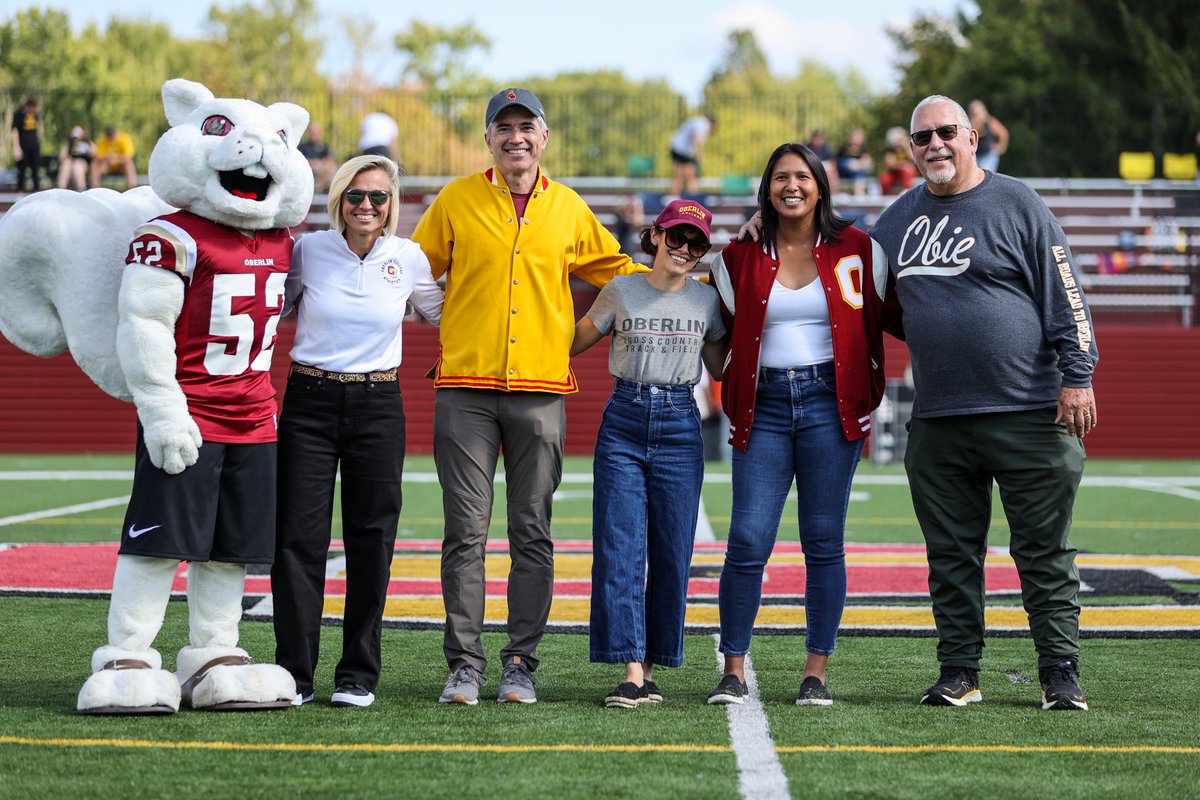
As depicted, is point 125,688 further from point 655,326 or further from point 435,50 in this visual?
point 435,50

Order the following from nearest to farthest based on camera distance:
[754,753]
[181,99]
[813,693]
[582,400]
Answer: [754,753] → [813,693] → [181,99] → [582,400]

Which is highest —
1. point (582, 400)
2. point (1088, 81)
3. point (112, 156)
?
point (1088, 81)

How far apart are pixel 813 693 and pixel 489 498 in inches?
48.1

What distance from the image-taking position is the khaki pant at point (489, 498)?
4.96 m

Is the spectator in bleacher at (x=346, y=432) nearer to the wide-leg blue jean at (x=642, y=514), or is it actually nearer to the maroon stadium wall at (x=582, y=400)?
the wide-leg blue jean at (x=642, y=514)

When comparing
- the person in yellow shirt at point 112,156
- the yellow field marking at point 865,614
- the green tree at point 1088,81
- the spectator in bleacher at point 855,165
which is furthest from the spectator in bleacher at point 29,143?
the yellow field marking at point 865,614

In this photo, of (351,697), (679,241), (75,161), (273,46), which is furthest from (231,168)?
(273,46)

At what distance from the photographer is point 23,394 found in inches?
790

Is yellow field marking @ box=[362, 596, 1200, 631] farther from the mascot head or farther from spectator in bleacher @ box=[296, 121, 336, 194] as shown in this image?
spectator in bleacher @ box=[296, 121, 336, 194]

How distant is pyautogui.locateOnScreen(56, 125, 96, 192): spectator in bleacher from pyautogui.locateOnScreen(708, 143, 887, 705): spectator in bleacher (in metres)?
19.3

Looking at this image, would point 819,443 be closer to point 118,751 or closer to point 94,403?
point 118,751

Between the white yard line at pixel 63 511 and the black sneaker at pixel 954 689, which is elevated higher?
the black sneaker at pixel 954 689

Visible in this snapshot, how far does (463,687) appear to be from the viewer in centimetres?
480

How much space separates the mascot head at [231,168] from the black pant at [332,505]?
554mm
